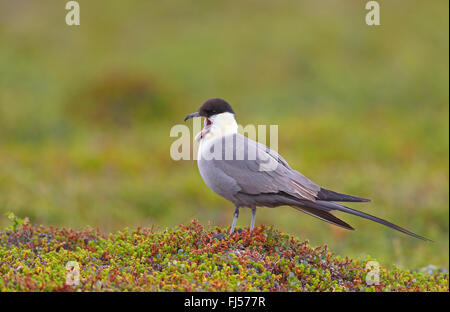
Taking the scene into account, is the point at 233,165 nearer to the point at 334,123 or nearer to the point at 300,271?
the point at 300,271

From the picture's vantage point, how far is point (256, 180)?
17.0 ft

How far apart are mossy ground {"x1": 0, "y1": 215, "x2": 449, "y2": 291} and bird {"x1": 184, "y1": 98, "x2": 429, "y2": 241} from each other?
1.04ft

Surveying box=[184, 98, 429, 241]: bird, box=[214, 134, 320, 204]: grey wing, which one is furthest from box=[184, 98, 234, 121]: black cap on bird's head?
box=[214, 134, 320, 204]: grey wing

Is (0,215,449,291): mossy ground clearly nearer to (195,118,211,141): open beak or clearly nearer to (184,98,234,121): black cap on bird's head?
(195,118,211,141): open beak

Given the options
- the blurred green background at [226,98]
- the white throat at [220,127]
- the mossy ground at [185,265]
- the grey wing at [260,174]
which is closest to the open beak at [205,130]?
the white throat at [220,127]

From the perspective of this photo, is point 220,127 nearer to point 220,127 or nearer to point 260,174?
point 220,127

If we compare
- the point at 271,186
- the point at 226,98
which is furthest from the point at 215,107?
the point at 226,98

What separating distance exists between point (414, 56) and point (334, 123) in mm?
5633

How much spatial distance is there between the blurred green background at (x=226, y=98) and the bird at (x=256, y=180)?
9.80 ft

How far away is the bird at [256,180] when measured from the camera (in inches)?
200

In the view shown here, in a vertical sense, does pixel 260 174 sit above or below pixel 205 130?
below

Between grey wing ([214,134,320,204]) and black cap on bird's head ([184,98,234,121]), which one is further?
black cap on bird's head ([184,98,234,121])

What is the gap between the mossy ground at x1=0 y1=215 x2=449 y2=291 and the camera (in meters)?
4.33

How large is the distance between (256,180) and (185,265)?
102cm
